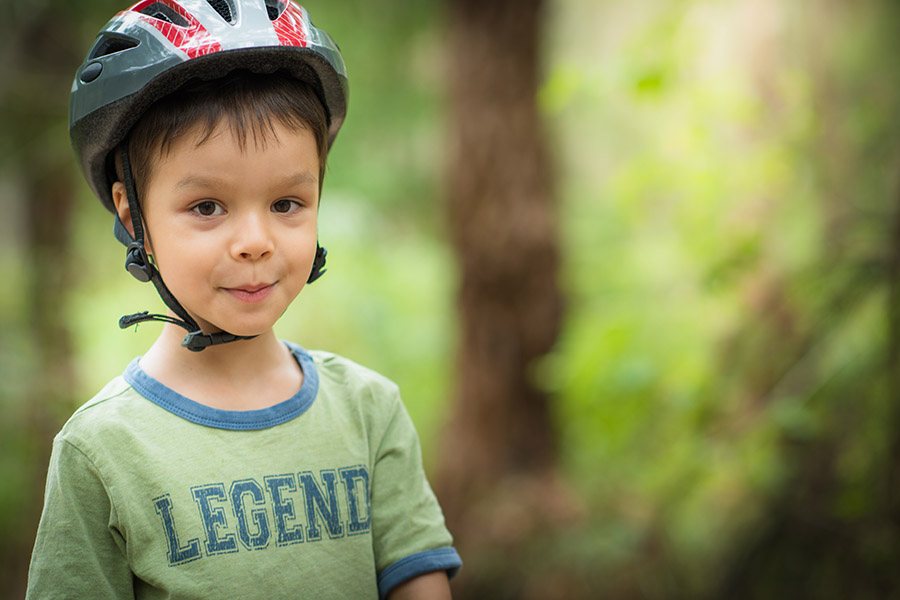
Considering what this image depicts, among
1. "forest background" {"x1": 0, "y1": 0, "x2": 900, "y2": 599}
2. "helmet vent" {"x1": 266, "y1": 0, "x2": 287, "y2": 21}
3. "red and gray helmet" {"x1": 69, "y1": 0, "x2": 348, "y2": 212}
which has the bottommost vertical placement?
"forest background" {"x1": 0, "y1": 0, "x2": 900, "y2": 599}

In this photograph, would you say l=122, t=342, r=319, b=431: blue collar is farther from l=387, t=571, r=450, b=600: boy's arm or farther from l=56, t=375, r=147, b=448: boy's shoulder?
l=387, t=571, r=450, b=600: boy's arm

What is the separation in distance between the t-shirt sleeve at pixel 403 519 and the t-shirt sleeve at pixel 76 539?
0.58m

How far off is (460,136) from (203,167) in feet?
12.6

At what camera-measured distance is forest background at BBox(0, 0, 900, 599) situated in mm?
3920

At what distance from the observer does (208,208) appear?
5.25 ft

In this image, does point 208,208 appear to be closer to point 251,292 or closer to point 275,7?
point 251,292

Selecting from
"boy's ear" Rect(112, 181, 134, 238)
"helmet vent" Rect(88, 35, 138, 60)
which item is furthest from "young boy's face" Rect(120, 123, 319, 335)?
"helmet vent" Rect(88, 35, 138, 60)

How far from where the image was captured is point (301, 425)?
5.64 feet

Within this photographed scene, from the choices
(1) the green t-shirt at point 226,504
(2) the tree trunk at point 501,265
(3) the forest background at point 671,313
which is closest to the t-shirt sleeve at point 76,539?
(1) the green t-shirt at point 226,504

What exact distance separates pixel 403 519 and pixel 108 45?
135cm

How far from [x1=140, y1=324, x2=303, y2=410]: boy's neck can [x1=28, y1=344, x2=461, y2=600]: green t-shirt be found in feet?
0.11

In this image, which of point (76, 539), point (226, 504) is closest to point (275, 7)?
point (226, 504)

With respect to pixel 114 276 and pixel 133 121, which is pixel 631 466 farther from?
pixel 114 276

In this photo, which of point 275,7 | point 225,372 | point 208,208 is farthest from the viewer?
point 275,7
